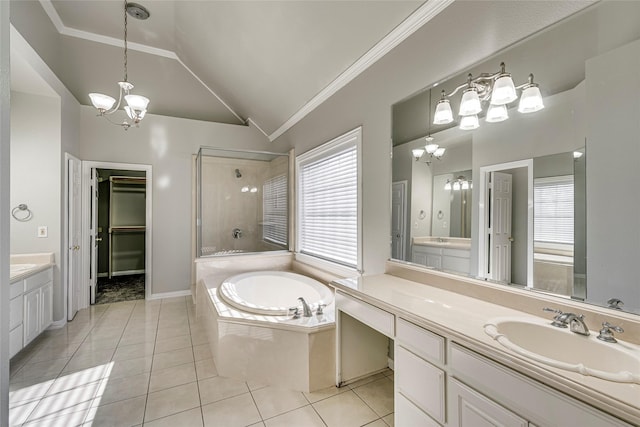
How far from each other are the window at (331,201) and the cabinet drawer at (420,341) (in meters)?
1.19

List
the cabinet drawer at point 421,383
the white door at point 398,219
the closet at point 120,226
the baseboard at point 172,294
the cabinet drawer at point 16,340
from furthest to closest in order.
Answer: the closet at point 120,226
the baseboard at point 172,294
the cabinet drawer at point 16,340
the white door at point 398,219
the cabinet drawer at point 421,383

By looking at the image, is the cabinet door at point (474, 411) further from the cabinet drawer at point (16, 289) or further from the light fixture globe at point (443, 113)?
the cabinet drawer at point (16, 289)

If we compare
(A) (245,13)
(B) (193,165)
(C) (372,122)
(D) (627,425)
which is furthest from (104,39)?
(D) (627,425)

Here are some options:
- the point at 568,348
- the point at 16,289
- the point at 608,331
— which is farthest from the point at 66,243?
the point at 608,331

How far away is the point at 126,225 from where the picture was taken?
233 inches

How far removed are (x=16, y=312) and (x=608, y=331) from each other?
4.01 m

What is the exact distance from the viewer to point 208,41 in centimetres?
346

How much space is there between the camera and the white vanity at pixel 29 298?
2449 millimetres

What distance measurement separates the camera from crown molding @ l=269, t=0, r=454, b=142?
184 cm

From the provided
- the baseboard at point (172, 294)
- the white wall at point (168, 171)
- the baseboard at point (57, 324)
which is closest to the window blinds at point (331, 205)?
the white wall at point (168, 171)

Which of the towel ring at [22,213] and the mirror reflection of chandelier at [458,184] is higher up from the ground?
the mirror reflection of chandelier at [458,184]

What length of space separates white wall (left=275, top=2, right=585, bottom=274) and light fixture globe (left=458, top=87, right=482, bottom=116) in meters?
0.17

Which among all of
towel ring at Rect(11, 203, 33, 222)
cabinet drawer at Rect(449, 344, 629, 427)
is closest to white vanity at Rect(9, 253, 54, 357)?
towel ring at Rect(11, 203, 33, 222)

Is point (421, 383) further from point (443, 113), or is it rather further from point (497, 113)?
point (443, 113)
